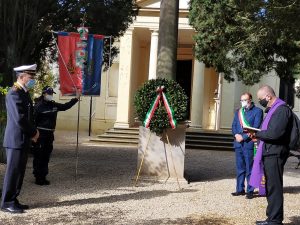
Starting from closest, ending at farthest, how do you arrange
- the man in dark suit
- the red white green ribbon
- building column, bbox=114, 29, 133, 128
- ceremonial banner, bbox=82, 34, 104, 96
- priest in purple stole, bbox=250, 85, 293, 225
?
1. priest in purple stole, bbox=250, 85, 293, 225
2. the man in dark suit
3. the red white green ribbon
4. ceremonial banner, bbox=82, 34, 104, 96
5. building column, bbox=114, 29, 133, 128

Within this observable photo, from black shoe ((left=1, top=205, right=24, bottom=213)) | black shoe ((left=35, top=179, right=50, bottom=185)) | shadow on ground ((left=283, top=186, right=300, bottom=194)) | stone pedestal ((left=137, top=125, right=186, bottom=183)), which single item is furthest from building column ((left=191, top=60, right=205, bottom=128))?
black shoe ((left=1, top=205, right=24, bottom=213))

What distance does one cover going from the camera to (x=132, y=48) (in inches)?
803

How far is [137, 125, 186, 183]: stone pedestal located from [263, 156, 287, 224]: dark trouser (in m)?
3.39

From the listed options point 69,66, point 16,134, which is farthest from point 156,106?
point 16,134

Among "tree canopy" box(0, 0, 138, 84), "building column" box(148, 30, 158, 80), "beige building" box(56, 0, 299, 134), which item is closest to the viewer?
"tree canopy" box(0, 0, 138, 84)

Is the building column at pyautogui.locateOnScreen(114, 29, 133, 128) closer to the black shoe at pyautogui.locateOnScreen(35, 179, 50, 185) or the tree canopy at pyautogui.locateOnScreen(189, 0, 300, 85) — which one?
the tree canopy at pyautogui.locateOnScreen(189, 0, 300, 85)

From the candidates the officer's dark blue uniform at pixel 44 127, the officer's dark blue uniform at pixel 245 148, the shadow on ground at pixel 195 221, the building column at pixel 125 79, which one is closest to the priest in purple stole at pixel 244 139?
the officer's dark blue uniform at pixel 245 148

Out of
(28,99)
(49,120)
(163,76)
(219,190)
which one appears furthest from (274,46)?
(28,99)

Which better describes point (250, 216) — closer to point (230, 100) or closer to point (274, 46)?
point (274, 46)

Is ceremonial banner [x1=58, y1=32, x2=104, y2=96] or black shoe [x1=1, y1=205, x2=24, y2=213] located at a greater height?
ceremonial banner [x1=58, y1=32, x2=104, y2=96]

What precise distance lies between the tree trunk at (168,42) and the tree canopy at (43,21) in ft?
5.47

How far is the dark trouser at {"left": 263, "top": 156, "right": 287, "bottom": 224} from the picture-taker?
5844 millimetres

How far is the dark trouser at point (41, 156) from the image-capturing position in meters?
8.47

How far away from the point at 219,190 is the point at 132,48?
41.4 feet
